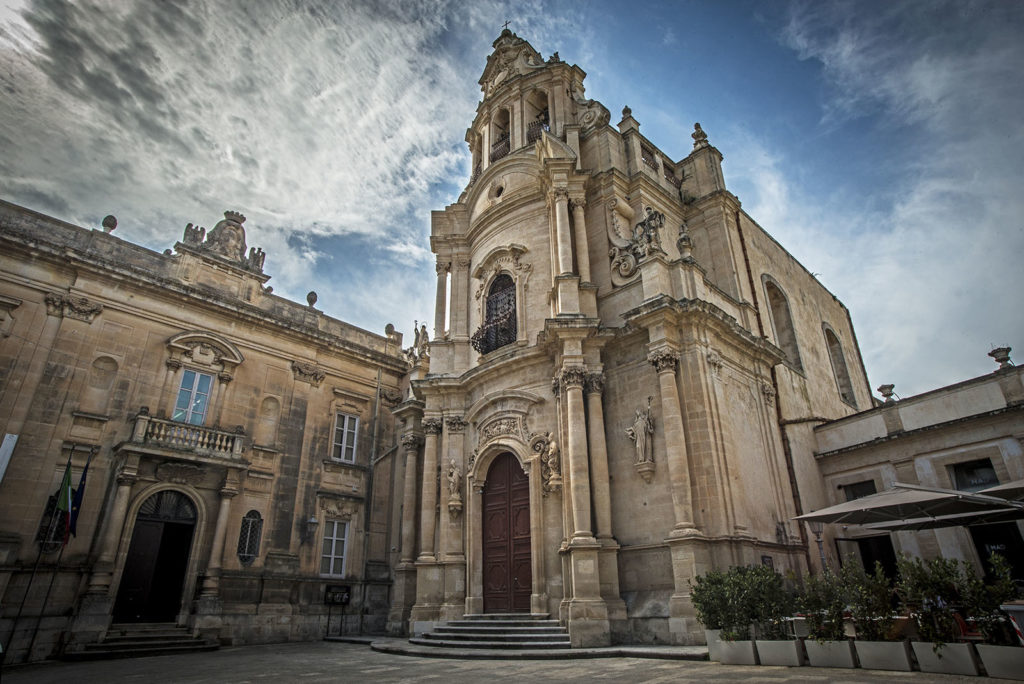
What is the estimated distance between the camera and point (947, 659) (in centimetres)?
711

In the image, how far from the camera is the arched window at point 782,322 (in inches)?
800

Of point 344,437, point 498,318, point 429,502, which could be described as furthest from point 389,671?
point 344,437

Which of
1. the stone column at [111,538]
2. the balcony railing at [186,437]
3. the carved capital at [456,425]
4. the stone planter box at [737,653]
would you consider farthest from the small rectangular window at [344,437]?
the stone planter box at [737,653]

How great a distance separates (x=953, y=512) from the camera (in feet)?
33.6

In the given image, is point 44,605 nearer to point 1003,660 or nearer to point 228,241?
point 228,241

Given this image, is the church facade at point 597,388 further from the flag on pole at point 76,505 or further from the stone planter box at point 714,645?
the flag on pole at point 76,505

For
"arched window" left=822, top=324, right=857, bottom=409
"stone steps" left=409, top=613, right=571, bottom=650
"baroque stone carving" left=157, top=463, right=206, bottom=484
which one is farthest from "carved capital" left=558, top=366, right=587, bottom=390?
"arched window" left=822, top=324, right=857, bottom=409

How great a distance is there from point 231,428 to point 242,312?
13.0ft

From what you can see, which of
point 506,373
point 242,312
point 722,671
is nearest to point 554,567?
point 506,373

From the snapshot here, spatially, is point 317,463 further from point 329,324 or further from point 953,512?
point 953,512

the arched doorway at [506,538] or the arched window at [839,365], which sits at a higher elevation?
the arched window at [839,365]

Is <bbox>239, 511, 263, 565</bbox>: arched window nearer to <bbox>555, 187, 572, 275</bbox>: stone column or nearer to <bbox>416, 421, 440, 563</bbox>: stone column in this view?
<bbox>416, 421, 440, 563</bbox>: stone column

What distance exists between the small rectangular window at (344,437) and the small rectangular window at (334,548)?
231 cm

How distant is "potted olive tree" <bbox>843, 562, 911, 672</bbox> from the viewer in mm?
7539
